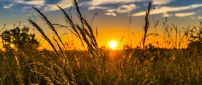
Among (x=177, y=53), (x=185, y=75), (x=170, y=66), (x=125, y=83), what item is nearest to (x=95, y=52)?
(x=125, y=83)

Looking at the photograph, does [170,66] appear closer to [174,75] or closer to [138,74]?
[174,75]

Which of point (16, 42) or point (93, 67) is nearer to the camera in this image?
point (93, 67)

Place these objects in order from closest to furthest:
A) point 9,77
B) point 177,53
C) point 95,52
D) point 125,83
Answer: point 95,52, point 125,83, point 9,77, point 177,53

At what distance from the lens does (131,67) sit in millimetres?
5520

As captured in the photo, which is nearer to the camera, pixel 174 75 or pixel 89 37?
pixel 89 37

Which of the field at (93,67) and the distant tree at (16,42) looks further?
the distant tree at (16,42)

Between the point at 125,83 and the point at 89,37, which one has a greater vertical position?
the point at 89,37

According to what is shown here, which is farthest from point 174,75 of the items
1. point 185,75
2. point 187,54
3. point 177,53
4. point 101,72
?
point 101,72

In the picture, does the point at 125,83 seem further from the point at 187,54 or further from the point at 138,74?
the point at 187,54

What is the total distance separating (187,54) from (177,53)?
1.69 feet

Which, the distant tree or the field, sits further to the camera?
the distant tree

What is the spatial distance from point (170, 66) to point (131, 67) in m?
1.19

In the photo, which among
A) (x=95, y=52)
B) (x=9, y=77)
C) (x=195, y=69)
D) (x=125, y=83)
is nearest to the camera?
(x=95, y=52)

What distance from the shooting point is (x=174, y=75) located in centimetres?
573
